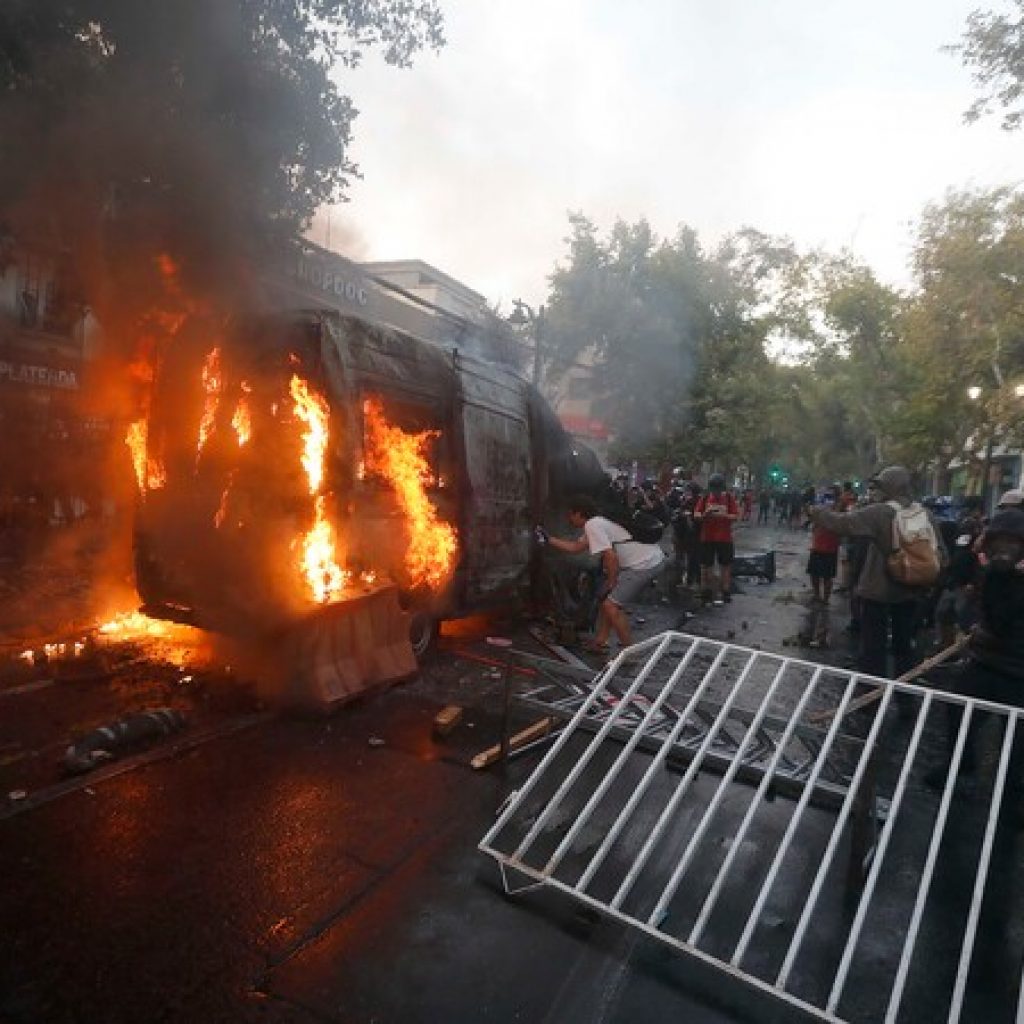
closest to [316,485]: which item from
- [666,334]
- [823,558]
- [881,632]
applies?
[881,632]

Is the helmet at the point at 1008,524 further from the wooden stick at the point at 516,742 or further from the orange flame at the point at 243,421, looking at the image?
the orange flame at the point at 243,421

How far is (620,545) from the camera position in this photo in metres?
7.87

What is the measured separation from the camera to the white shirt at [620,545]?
24.9ft

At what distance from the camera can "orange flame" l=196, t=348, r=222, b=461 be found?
235 inches

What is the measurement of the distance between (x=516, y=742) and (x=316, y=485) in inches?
95.0

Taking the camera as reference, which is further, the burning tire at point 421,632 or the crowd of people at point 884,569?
the burning tire at point 421,632

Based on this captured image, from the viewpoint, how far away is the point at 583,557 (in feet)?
30.0

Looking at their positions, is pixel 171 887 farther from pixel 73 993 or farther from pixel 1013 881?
pixel 1013 881

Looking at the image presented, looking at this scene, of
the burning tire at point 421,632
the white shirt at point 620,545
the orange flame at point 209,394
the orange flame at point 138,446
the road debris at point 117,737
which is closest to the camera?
the road debris at point 117,737

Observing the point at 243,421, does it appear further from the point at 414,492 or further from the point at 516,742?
the point at 516,742

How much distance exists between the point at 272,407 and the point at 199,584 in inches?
64.2

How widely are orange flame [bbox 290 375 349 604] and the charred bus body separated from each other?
1.3 inches

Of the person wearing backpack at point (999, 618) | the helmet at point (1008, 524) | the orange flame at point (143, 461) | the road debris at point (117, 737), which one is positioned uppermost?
the orange flame at point (143, 461)

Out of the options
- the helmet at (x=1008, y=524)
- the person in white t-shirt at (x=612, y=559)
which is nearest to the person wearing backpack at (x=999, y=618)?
the helmet at (x=1008, y=524)
